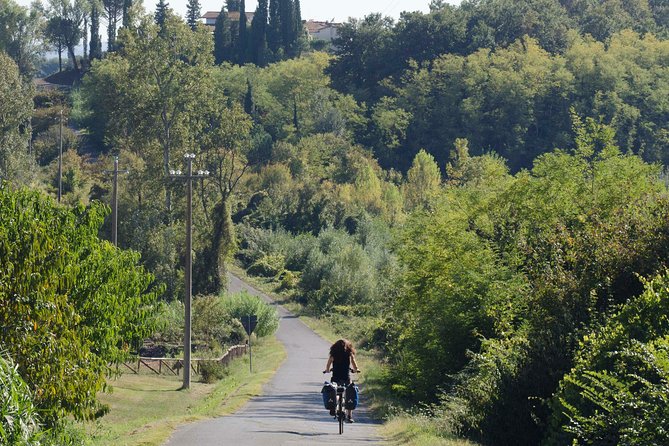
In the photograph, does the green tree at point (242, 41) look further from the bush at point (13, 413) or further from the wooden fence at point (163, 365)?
the bush at point (13, 413)

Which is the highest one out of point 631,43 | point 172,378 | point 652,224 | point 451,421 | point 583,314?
point 631,43

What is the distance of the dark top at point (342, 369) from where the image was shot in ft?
70.1

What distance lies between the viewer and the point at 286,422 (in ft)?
82.8

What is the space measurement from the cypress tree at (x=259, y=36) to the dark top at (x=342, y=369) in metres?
145

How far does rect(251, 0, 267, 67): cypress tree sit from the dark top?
14490 centimetres

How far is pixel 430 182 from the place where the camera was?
10812cm

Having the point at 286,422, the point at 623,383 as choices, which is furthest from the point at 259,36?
the point at 623,383

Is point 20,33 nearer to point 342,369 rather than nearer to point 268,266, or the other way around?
point 268,266

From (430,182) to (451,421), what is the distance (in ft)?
277

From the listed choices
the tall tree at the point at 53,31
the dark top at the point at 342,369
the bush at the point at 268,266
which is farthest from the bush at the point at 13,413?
the tall tree at the point at 53,31

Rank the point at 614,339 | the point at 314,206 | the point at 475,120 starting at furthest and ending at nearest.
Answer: the point at 475,120 → the point at 314,206 → the point at 614,339

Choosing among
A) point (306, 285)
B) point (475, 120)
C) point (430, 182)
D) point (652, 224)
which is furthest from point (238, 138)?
point (652, 224)

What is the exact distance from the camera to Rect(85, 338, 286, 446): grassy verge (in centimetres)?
2845

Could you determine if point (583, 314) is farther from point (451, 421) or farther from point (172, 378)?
point (172, 378)
